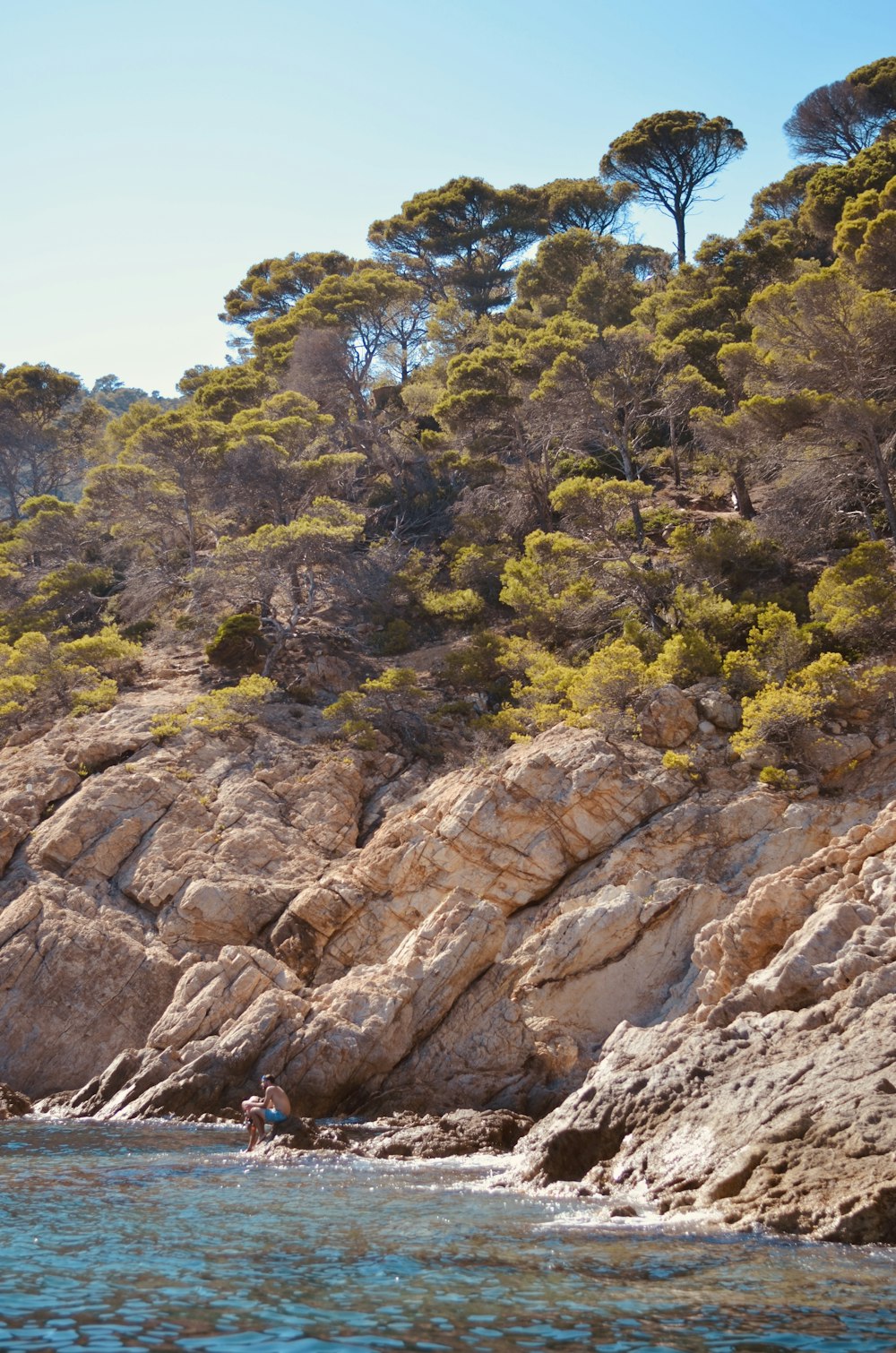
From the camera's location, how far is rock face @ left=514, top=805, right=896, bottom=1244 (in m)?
11.2

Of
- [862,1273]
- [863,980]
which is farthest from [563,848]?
[862,1273]

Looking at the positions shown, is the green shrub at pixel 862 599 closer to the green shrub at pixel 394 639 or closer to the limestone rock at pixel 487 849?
the limestone rock at pixel 487 849

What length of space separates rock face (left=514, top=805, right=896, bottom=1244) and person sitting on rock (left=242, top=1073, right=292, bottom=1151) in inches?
160

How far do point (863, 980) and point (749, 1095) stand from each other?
1944mm

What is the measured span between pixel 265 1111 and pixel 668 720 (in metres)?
12.4

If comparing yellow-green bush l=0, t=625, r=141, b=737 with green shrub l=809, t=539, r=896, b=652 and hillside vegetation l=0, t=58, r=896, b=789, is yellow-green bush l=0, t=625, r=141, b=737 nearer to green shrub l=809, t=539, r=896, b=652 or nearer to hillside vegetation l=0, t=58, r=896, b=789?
hillside vegetation l=0, t=58, r=896, b=789

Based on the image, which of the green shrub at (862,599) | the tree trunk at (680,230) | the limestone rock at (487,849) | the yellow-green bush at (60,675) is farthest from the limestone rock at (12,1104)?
the tree trunk at (680,230)

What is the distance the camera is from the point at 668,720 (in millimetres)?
25688

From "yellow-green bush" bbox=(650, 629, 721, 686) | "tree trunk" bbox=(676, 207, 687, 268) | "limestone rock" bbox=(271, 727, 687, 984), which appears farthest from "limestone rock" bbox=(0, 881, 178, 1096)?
"tree trunk" bbox=(676, 207, 687, 268)

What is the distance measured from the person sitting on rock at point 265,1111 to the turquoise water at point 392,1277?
2.89 metres

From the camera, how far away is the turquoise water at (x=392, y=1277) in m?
8.11

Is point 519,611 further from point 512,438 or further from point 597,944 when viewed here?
point 597,944

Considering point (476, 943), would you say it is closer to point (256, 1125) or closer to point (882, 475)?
point (256, 1125)

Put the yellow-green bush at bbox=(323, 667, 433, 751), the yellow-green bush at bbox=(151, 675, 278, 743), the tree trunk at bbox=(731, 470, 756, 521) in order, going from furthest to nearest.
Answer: the tree trunk at bbox=(731, 470, 756, 521), the yellow-green bush at bbox=(323, 667, 433, 751), the yellow-green bush at bbox=(151, 675, 278, 743)
